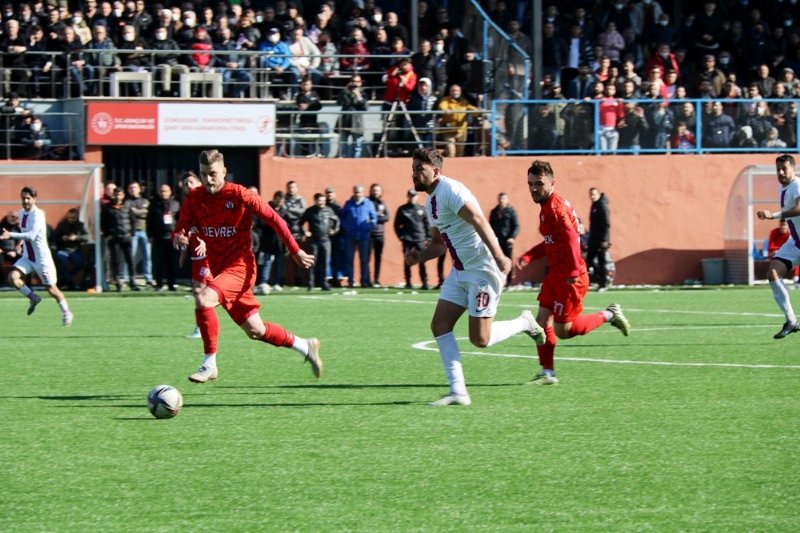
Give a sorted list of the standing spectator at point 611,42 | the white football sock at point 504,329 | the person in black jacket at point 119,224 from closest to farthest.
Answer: the white football sock at point 504,329, the person in black jacket at point 119,224, the standing spectator at point 611,42

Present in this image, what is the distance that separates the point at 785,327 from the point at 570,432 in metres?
6.69

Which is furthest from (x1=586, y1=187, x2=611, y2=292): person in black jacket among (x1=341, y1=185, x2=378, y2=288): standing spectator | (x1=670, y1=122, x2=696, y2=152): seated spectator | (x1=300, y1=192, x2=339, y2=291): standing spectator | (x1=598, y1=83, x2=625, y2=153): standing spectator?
(x1=300, y1=192, x2=339, y2=291): standing spectator

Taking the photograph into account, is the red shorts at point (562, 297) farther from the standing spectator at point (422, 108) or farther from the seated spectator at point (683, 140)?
the seated spectator at point (683, 140)

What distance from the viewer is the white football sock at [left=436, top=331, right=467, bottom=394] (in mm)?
9922

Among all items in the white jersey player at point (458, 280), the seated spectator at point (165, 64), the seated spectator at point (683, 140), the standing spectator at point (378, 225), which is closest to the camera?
the white jersey player at point (458, 280)

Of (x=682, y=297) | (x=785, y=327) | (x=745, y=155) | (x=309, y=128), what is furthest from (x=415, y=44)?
(x=785, y=327)

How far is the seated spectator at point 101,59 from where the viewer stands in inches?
1037

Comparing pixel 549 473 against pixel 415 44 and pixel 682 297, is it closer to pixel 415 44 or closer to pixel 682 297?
pixel 682 297

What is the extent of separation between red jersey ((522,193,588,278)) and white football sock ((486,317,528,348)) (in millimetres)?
598

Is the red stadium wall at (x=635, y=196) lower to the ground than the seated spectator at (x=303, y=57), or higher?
lower

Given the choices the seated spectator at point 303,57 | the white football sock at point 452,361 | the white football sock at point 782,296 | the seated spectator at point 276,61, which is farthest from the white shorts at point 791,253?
the seated spectator at point 303,57

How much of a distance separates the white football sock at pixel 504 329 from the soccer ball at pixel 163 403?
8.10 feet

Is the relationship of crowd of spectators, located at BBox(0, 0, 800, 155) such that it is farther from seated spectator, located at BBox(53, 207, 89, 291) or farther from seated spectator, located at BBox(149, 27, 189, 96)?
seated spectator, located at BBox(53, 207, 89, 291)

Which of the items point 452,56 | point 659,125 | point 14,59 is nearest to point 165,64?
point 14,59
